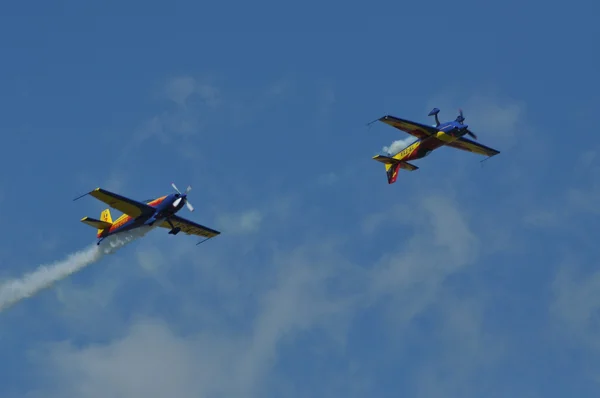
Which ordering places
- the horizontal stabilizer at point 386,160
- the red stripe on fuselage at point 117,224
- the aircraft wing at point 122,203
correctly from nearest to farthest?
the aircraft wing at point 122,203 < the red stripe on fuselage at point 117,224 < the horizontal stabilizer at point 386,160

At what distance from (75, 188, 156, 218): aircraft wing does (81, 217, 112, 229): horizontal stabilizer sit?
19.0 feet

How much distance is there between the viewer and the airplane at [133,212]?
10450 cm

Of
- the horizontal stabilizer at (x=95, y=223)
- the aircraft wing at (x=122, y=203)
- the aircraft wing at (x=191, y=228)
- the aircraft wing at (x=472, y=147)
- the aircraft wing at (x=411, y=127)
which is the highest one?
the aircraft wing at (x=472, y=147)

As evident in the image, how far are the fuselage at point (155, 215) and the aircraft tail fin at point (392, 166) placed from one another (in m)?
28.1

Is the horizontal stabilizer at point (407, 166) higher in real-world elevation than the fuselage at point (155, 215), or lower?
higher

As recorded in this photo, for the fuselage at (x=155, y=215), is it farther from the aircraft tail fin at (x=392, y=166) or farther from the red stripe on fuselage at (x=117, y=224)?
the aircraft tail fin at (x=392, y=166)

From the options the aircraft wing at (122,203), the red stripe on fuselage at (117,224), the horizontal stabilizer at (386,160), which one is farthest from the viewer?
the horizontal stabilizer at (386,160)

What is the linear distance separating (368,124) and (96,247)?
108 ft

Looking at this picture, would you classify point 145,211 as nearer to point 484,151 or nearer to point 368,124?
point 368,124

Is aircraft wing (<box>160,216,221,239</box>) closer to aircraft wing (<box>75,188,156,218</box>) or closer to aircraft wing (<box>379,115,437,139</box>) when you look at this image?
aircraft wing (<box>75,188,156,218</box>)

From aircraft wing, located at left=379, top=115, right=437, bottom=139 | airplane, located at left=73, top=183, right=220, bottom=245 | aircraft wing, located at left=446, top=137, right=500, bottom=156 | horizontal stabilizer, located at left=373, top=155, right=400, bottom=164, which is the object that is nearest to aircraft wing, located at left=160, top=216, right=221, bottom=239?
airplane, located at left=73, top=183, right=220, bottom=245

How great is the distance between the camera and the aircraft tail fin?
125 metres

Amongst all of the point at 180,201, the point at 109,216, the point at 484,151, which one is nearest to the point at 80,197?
the point at 180,201

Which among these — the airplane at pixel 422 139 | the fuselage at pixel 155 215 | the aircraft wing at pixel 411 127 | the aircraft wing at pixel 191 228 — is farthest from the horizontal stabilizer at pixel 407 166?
the fuselage at pixel 155 215
